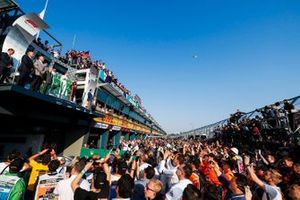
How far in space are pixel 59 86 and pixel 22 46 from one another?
3131 millimetres

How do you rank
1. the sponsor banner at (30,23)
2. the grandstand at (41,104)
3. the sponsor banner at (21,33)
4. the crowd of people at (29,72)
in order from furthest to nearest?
the sponsor banner at (30,23)
the sponsor banner at (21,33)
the grandstand at (41,104)
the crowd of people at (29,72)

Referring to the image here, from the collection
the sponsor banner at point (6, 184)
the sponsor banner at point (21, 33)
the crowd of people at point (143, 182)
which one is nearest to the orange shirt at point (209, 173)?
the crowd of people at point (143, 182)

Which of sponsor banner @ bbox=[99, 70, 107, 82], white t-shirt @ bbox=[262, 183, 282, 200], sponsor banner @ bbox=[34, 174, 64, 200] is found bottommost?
sponsor banner @ bbox=[34, 174, 64, 200]

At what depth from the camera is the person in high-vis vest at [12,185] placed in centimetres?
307

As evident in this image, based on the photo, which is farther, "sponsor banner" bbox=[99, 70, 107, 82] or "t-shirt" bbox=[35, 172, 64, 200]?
"sponsor banner" bbox=[99, 70, 107, 82]

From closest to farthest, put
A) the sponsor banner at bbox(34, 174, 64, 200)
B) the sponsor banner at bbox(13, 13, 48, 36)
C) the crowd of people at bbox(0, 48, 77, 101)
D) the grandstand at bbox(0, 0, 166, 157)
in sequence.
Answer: the sponsor banner at bbox(34, 174, 64, 200), the crowd of people at bbox(0, 48, 77, 101), the grandstand at bbox(0, 0, 166, 157), the sponsor banner at bbox(13, 13, 48, 36)

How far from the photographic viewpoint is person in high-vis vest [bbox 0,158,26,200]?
307 centimetres

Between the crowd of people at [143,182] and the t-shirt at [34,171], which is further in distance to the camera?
the t-shirt at [34,171]

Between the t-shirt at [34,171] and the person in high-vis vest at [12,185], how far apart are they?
41.6 inches

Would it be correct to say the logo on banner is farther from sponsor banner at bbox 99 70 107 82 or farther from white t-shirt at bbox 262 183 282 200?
white t-shirt at bbox 262 183 282 200

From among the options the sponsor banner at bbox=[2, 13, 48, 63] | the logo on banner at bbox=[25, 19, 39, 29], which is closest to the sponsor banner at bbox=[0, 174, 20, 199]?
Answer: the sponsor banner at bbox=[2, 13, 48, 63]

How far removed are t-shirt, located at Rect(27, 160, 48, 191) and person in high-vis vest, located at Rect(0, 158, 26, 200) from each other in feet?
3.46

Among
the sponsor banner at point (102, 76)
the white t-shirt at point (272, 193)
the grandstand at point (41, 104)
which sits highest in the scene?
the sponsor banner at point (102, 76)

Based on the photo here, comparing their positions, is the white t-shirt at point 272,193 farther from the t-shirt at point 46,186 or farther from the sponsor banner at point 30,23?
the sponsor banner at point 30,23
